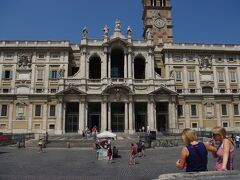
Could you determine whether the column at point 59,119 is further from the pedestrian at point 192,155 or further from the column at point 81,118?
the pedestrian at point 192,155

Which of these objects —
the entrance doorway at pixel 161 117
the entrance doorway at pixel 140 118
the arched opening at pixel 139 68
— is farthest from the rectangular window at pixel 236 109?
the arched opening at pixel 139 68

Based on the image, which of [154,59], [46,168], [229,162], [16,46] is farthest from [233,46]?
[229,162]

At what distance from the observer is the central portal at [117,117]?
47.0 m

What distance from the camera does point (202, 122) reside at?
49312 mm

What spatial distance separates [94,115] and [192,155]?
42613mm

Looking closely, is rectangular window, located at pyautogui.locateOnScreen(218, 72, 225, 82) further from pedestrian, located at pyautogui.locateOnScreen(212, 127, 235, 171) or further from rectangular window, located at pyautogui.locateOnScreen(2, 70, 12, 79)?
pedestrian, located at pyautogui.locateOnScreen(212, 127, 235, 171)

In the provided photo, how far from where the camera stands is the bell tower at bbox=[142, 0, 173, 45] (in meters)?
62.6

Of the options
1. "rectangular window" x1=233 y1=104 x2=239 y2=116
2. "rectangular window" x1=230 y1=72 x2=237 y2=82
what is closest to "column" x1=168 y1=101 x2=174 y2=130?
"rectangular window" x1=233 y1=104 x2=239 y2=116

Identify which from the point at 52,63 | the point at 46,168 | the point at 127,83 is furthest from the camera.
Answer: the point at 52,63

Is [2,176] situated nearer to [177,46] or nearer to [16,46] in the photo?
[16,46]

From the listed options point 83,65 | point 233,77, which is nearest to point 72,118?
point 83,65

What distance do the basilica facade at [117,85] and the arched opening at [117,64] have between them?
0.65 ft

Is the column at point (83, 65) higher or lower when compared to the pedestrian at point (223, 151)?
higher

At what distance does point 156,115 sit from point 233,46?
73.5 feet
